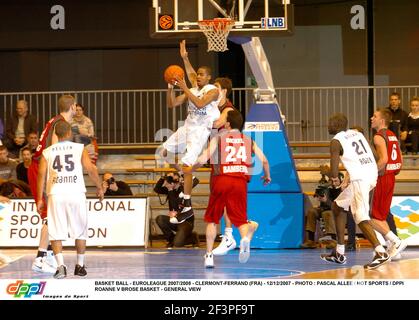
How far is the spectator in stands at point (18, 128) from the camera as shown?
67.8ft

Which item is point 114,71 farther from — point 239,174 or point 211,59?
point 239,174

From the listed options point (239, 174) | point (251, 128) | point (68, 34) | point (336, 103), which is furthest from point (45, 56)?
point (239, 174)

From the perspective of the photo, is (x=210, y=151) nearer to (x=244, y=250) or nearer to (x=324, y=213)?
(x=244, y=250)

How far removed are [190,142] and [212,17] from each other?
79.9 inches

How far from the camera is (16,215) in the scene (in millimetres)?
17875

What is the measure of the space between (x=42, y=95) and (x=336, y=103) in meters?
6.38

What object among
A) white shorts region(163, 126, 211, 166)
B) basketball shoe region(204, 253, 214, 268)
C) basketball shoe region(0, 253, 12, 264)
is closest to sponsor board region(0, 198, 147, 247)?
basketball shoe region(0, 253, 12, 264)

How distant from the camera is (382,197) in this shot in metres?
14.6

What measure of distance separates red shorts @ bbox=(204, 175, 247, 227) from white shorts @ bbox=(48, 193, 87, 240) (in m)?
1.96

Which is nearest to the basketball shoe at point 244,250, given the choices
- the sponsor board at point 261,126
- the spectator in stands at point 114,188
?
the sponsor board at point 261,126

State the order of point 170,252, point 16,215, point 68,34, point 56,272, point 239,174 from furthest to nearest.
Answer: point 68,34, point 16,215, point 170,252, point 239,174, point 56,272

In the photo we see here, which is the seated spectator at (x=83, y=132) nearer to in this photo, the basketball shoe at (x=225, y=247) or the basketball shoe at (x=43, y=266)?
the basketball shoe at (x=225, y=247)

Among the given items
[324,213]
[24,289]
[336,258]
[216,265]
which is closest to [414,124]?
[324,213]

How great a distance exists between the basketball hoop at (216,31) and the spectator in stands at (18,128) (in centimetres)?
635
